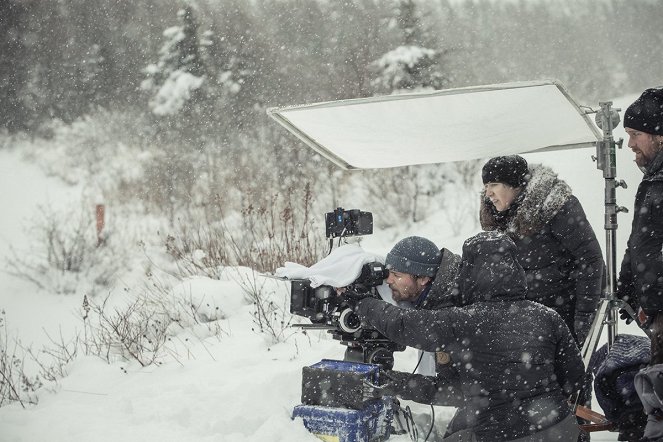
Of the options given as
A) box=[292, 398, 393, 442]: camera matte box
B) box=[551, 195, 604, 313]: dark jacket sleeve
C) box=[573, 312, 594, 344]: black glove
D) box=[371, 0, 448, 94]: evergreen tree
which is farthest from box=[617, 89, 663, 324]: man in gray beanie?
box=[371, 0, 448, 94]: evergreen tree

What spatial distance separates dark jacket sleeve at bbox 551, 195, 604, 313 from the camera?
9.30 feet

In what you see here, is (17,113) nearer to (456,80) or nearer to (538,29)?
(456,80)

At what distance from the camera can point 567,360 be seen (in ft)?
7.54

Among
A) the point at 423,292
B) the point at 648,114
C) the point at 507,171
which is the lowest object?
the point at 423,292

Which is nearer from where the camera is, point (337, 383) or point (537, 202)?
point (337, 383)

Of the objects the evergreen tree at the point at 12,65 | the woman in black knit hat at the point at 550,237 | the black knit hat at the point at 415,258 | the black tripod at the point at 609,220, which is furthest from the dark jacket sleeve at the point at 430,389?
the evergreen tree at the point at 12,65

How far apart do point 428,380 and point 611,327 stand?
1.02 metres

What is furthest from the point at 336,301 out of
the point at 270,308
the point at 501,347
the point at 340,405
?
the point at 270,308

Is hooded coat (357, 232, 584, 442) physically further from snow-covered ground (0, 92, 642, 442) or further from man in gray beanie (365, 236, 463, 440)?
snow-covered ground (0, 92, 642, 442)

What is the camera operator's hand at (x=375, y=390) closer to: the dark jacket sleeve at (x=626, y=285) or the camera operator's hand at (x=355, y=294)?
the camera operator's hand at (x=355, y=294)

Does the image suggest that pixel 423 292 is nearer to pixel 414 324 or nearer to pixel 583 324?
pixel 414 324

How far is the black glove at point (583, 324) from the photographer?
2850 millimetres

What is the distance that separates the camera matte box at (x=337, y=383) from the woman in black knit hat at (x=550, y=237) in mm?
948

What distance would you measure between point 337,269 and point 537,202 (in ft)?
3.37
